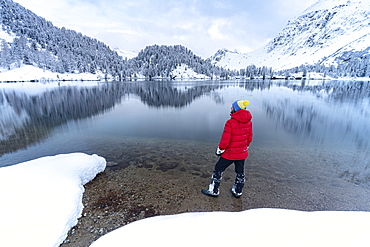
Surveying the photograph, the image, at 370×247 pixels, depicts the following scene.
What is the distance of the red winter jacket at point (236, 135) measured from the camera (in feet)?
15.5

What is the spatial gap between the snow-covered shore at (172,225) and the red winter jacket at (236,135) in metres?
1.71

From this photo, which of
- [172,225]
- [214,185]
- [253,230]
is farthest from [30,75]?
[253,230]

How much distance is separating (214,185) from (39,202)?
16.7 feet

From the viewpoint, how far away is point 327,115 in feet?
67.4

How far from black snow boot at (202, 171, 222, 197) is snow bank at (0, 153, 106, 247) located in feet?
13.5

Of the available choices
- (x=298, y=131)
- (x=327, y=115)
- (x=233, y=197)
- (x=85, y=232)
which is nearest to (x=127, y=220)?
(x=85, y=232)

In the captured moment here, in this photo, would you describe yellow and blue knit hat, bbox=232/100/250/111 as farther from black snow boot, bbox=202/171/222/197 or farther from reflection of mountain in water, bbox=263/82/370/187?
reflection of mountain in water, bbox=263/82/370/187

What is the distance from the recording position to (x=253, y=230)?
3.15 m

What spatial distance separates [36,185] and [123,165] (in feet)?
12.4

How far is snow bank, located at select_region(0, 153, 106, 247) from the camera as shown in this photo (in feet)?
12.2

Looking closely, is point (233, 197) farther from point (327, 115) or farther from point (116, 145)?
point (327, 115)

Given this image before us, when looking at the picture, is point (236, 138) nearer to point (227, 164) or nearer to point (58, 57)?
point (227, 164)

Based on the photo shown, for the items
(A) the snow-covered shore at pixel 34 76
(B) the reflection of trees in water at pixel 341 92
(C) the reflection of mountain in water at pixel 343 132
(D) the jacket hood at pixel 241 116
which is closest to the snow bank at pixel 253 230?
(D) the jacket hood at pixel 241 116

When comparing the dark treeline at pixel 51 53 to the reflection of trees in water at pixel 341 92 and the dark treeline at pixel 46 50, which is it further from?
the reflection of trees in water at pixel 341 92
